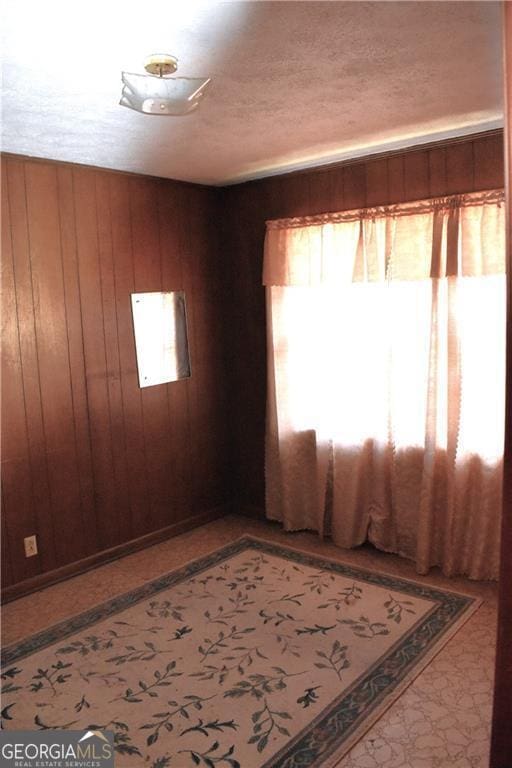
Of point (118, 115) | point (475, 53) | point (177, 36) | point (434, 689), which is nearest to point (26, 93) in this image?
point (118, 115)

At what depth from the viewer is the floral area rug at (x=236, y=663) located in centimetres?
234

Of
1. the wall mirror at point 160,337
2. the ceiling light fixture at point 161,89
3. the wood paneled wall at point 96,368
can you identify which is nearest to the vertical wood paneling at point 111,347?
the wood paneled wall at point 96,368

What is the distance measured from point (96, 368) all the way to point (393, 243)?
1.87m

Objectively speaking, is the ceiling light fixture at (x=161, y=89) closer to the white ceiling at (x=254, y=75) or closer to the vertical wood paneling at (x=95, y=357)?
the white ceiling at (x=254, y=75)

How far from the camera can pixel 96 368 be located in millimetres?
3838

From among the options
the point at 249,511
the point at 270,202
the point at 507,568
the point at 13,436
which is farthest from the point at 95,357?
the point at 507,568

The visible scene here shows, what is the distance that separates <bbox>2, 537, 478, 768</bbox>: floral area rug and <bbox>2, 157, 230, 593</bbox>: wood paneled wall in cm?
63

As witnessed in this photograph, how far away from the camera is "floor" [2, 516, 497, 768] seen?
2.23 m

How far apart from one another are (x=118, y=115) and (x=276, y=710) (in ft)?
8.15

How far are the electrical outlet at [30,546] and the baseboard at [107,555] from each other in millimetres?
140

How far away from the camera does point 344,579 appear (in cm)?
359

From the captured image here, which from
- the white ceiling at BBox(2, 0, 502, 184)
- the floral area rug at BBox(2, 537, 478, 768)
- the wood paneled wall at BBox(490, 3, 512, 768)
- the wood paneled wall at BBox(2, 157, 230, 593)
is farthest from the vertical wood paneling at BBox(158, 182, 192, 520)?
the wood paneled wall at BBox(490, 3, 512, 768)

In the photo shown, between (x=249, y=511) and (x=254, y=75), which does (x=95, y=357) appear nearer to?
(x=249, y=511)

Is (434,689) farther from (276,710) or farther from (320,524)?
(320,524)
